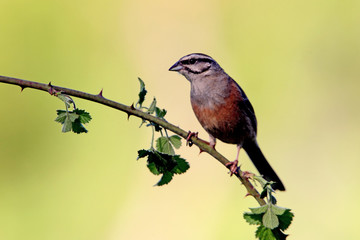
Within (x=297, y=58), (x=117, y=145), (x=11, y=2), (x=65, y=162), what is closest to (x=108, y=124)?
(x=117, y=145)

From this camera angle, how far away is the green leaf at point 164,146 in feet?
9.34

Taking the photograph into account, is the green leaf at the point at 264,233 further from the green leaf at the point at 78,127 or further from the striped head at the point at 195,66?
the striped head at the point at 195,66

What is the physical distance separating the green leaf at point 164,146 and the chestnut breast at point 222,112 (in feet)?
7.99

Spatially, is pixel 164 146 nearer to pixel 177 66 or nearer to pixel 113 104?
pixel 113 104

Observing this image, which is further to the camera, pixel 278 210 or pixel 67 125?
pixel 67 125

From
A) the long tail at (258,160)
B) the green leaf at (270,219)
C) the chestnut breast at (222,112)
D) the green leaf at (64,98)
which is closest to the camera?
the green leaf at (270,219)

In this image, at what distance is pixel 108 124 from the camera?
8094 mm

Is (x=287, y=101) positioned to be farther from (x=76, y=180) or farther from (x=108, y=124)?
(x=76, y=180)

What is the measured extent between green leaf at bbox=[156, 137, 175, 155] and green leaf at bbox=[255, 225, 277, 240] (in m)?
0.66

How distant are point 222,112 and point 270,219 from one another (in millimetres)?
2911

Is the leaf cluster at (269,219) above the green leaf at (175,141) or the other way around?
the other way around

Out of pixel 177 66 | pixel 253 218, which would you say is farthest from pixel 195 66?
pixel 253 218

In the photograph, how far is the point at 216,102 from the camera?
17.6 ft

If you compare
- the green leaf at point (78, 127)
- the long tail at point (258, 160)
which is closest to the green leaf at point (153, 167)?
the green leaf at point (78, 127)
